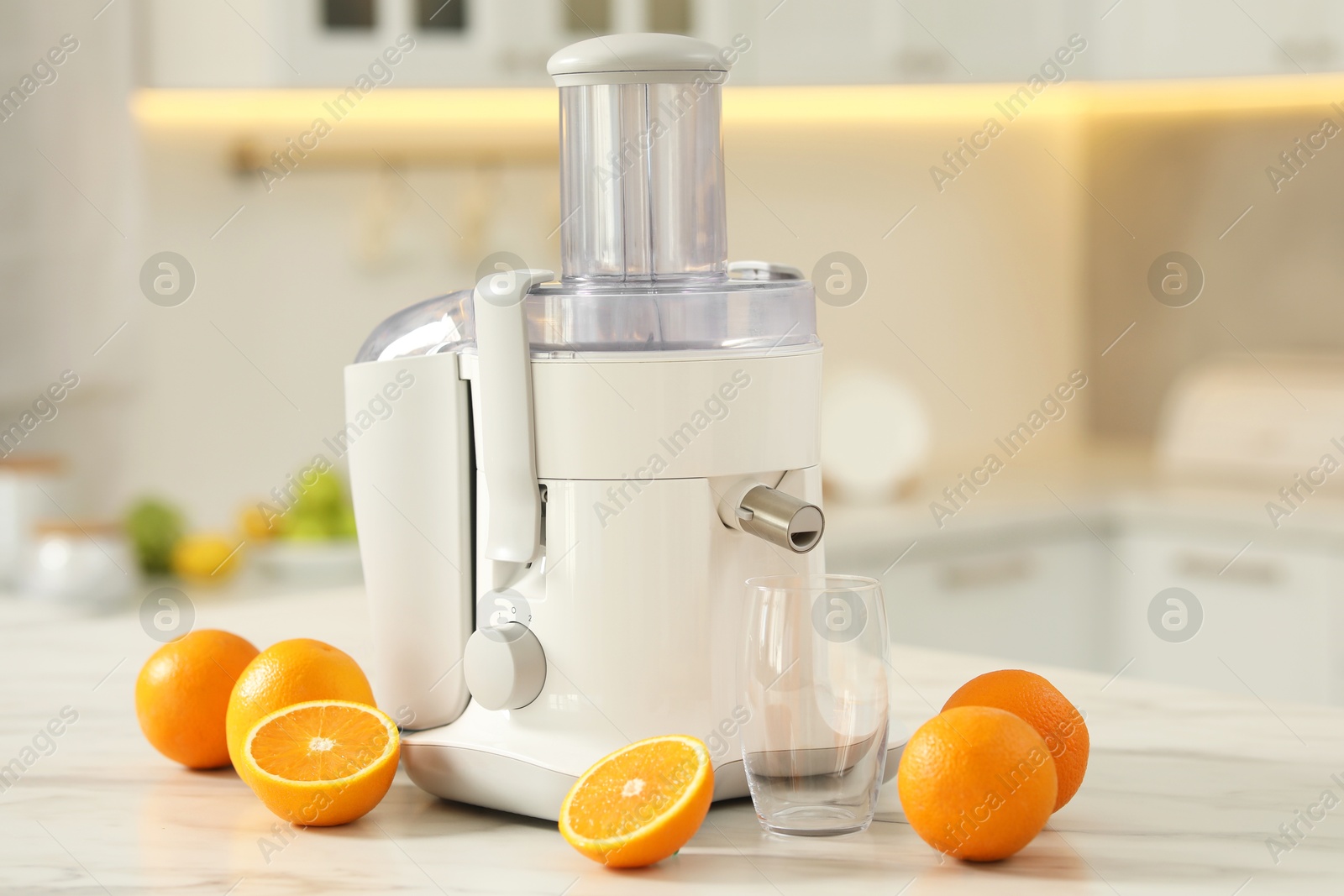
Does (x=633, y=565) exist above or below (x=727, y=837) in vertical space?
above

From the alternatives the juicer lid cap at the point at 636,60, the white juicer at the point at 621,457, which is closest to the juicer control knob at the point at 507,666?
the white juicer at the point at 621,457

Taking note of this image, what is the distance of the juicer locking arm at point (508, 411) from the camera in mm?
809

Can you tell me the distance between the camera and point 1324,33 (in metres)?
2.57

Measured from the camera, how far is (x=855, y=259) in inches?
124

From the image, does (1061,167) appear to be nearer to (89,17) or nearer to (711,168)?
→ (89,17)

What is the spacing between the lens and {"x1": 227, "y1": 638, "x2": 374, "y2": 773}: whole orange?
2.81ft

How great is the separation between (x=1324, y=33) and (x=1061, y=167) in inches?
31.7

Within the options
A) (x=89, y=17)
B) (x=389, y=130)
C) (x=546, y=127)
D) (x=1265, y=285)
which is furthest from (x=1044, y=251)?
(x=89, y=17)

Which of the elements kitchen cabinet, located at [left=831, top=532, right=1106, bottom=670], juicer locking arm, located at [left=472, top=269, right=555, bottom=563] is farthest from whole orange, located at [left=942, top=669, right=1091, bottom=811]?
kitchen cabinet, located at [left=831, top=532, right=1106, bottom=670]

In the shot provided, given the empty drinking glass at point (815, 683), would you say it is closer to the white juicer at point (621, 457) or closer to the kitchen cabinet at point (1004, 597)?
the white juicer at point (621, 457)

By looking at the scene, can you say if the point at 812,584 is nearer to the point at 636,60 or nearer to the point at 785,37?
the point at 636,60

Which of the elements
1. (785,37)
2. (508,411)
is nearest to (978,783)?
(508,411)

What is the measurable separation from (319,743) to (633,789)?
20 centimetres

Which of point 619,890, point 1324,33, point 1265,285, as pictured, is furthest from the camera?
point 1265,285
